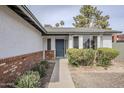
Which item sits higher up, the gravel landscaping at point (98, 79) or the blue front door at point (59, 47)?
the blue front door at point (59, 47)

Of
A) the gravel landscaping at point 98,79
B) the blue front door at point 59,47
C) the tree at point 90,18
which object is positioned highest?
the tree at point 90,18

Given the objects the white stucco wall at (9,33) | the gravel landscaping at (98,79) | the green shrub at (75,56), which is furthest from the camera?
the green shrub at (75,56)

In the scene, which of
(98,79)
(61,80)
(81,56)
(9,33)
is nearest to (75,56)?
(81,56)

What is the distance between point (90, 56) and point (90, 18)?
27.5 metres

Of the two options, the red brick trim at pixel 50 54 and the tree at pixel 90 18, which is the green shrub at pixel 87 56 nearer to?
the red brick trim at pixel 50 54

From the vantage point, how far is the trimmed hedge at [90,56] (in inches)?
607

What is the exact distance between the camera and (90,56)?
15.7 meters

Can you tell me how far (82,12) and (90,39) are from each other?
20279 millimetres

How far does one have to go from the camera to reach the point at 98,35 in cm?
2186

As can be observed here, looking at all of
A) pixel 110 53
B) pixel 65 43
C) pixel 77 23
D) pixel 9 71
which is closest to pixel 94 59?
pixel 110 53

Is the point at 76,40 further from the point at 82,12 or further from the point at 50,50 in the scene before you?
the point at 82,12

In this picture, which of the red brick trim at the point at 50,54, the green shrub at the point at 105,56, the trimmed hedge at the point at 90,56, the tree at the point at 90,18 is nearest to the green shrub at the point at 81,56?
the trimmed hedge at the point at 90,56
